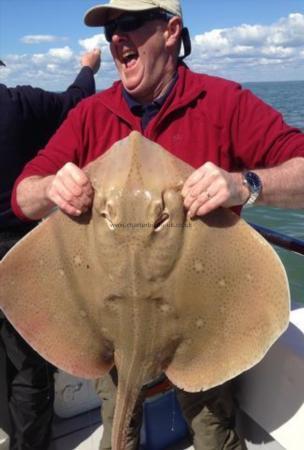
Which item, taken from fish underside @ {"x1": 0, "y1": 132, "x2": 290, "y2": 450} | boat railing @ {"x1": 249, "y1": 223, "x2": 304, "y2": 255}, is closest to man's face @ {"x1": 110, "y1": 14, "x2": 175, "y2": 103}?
fish underside @ {"x1": 0, "y1": 132, "x2": 290, "y2": 450}

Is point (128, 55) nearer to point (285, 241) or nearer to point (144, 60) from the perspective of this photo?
point (144, 60)

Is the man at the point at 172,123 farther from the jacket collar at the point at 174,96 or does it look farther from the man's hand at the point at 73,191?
the man's hand at the point at 73,191

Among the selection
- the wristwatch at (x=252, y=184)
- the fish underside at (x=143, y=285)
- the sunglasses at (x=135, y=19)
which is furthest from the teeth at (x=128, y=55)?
the wristwatch at (x=252, y=184)

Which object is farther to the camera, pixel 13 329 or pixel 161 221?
pixel 13 329

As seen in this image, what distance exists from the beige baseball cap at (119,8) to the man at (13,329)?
0.92 metres

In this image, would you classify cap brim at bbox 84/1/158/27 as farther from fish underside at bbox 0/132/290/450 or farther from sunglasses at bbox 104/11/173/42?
fish underside at bbox 0/132/290/450

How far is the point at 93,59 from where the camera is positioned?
4164 mm

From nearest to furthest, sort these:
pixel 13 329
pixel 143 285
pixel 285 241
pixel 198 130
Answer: pixel 143 285
pixel 198 130
pixel 285 241
pixel 13 329

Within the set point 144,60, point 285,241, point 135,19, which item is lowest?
point 285,241

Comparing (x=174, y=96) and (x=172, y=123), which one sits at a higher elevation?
(x=174, y=96)

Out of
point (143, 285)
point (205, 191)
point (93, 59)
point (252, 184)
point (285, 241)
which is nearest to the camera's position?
point (205, 191)

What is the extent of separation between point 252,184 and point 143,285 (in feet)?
→ 2.23

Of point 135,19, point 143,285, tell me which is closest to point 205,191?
point 143,285

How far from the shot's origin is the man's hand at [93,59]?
412 centimetres
